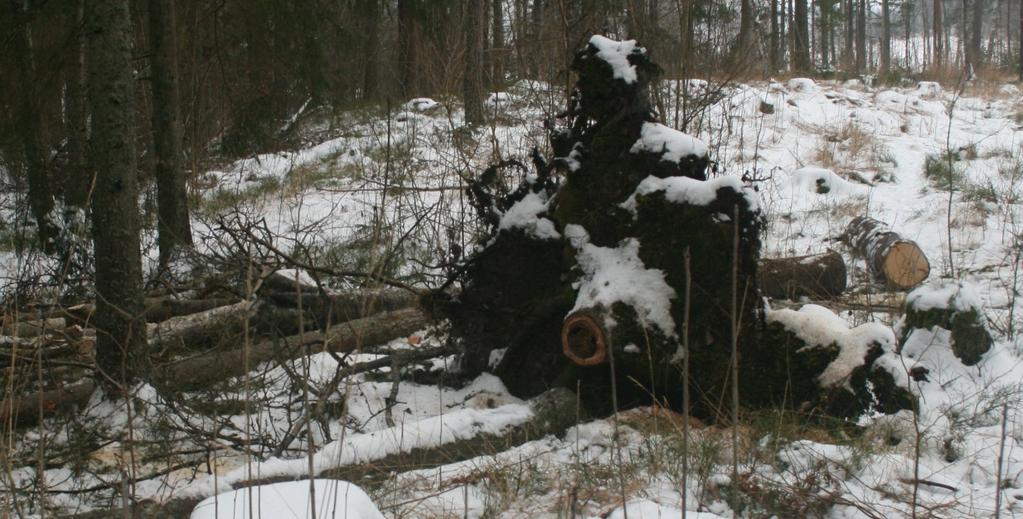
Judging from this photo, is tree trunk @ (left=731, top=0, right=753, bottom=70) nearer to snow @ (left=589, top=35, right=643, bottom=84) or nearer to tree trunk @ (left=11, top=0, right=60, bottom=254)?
snow @ (left=589, top=35, right=643, bottom=84)

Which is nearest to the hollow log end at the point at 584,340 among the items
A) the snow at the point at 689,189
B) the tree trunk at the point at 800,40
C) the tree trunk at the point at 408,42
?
the snow at the point at 689,189

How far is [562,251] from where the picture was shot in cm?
459

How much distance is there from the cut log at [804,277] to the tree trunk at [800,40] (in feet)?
43.3

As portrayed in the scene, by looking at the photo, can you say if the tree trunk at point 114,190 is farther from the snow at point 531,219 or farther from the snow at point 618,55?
the snow at point 618,55

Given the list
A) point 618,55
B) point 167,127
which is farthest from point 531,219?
point 167,127

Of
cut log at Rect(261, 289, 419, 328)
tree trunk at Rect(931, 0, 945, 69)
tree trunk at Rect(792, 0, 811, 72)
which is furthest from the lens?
tree trunk at Rect(792, 0, 811, 72)

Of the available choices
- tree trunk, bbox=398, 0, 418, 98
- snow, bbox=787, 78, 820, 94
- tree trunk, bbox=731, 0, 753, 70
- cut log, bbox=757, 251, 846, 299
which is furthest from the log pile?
snow, bbox=787, 78, 820, 94

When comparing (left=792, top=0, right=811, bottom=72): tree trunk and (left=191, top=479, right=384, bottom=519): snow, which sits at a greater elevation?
(left=792, top=0, right=811, bottom=72): tree trunk

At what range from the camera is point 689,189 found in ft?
13.2

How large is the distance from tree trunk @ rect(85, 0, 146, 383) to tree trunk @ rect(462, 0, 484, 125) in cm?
316

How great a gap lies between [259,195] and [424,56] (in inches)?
142

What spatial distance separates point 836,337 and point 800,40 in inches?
617

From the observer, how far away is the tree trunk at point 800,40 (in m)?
19.3

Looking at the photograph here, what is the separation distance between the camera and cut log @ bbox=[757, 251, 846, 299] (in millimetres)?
6152
